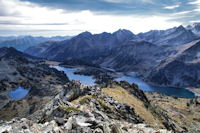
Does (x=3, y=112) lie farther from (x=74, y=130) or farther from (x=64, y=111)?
(x=74, y=130)

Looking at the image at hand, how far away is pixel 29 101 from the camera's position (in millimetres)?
183875

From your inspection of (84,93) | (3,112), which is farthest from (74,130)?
(3,112)

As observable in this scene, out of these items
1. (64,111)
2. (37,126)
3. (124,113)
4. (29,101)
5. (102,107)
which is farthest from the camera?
(29,101)

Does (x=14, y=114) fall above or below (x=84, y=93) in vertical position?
below

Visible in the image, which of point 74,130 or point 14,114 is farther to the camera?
point 14,114

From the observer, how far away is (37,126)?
27.7 meters

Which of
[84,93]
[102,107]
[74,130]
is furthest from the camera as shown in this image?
[84,93]

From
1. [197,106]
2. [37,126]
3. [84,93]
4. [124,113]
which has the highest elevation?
[37,126]

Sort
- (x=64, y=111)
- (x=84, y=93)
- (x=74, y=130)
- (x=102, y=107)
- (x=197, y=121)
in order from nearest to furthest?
(x=74, y=130) < (x=64, y=111) < (x=102, y=107) < (x=84, y=93) < (x=197, y=121)

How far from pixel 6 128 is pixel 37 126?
437 centimetres

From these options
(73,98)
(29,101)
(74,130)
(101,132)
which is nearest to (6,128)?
(74,130)

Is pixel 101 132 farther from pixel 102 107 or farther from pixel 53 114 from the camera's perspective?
pixel 102 107

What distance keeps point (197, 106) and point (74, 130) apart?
19773 centimetres

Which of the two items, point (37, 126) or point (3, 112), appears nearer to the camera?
point (37, 126)
